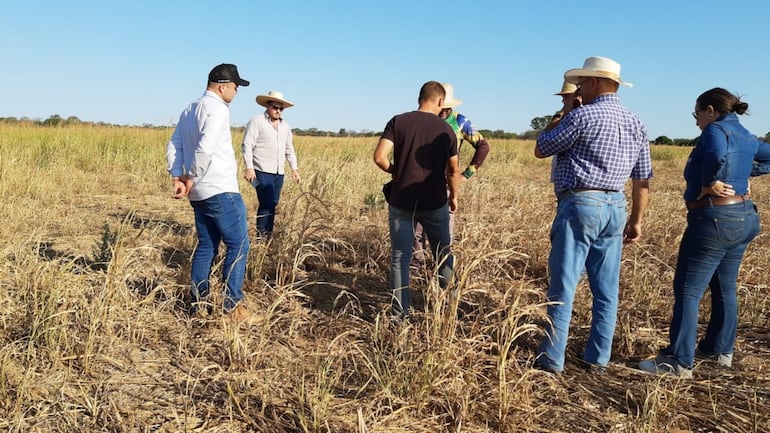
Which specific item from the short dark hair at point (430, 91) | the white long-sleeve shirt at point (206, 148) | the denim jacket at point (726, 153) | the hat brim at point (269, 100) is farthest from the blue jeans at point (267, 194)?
the denim jacket at point (726, 153)

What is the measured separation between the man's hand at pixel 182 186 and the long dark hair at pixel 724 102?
2.89 meters

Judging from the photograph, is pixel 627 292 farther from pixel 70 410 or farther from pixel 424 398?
pixel 70 410

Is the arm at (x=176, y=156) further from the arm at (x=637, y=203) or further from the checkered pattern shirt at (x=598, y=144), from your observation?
the arm at (x=637, y=203)

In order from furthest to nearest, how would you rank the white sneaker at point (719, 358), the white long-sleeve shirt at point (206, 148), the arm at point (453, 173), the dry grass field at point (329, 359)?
the arm at point (453, 173) → the white long-sleeve shirt at point (206, 148) → the white sneaker at point (719, 358) → the dry grass field at point (329, 359)

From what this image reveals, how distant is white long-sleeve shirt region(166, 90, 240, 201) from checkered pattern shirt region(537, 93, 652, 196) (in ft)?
6.02

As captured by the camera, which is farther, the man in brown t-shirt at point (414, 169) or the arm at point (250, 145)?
the arm at point (250, 145)

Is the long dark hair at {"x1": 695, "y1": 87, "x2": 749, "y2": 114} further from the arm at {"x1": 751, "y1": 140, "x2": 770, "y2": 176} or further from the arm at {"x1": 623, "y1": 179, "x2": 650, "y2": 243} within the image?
the arm at {"x1": 623, "y1": 179, "x2": 650, "y2": 243}

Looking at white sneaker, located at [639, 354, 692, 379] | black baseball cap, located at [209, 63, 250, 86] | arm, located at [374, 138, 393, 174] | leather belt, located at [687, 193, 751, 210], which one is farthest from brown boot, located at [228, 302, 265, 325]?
leather belt, located at [687, 193, 751, 210]

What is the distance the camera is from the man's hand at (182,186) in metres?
2.83

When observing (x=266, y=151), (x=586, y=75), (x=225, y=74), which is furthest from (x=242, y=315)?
(x=586, y=75)

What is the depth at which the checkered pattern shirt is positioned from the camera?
2371 millimetres

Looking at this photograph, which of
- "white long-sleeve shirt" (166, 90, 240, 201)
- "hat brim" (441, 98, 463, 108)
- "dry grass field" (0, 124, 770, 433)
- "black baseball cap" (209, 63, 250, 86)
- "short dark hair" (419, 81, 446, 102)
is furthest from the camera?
"hat brim" (441, 98, 463, 108)

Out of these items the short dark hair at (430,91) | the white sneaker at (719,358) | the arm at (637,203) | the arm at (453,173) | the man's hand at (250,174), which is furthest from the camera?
the man's hand at (250,174)

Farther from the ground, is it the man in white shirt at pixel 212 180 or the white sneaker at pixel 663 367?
the man in white shirt at pixel 212 180
